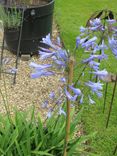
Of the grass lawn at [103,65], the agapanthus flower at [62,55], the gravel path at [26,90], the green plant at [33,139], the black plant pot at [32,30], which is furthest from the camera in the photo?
the black plant pot at [32,30]

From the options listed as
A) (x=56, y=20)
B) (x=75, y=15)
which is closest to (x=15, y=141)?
(x=56, y=20)

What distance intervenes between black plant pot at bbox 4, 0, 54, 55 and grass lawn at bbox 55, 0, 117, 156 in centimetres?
60

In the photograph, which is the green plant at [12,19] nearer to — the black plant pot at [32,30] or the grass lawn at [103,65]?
the black plant pot at [32,30]

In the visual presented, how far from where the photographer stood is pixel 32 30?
566 cm

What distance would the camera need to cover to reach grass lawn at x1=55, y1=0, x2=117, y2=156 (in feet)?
13.2

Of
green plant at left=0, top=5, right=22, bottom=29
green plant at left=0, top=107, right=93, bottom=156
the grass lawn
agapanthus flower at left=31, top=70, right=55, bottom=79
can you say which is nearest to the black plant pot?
green plant at left=0, top=5, right=22, bottom=29

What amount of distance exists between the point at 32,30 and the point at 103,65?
118 centimetres

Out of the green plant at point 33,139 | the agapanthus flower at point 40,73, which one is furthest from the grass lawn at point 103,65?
the agapanthus flower at point 40,73

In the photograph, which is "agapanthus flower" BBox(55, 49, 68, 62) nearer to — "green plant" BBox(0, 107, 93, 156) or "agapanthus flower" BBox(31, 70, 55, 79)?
"agapanthus flower" BBox(31, 70, 55, 79)

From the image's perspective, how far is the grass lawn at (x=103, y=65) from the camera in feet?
13.2

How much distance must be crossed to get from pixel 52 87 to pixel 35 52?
39.6 inches

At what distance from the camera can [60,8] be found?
8273 millimetres

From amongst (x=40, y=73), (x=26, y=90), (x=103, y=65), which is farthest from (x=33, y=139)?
(x=103, y=65)

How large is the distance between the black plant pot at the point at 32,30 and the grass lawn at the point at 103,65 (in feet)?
1.98
